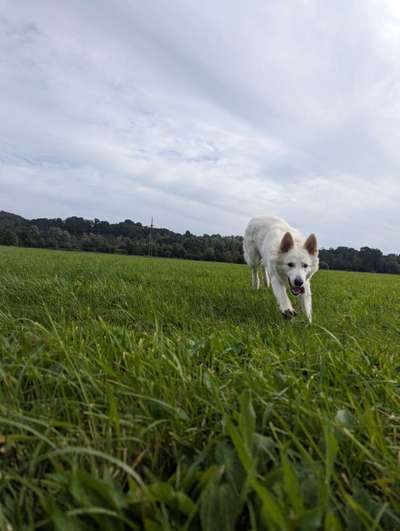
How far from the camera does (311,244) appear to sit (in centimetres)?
551

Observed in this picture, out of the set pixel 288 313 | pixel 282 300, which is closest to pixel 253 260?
pixel 282 300

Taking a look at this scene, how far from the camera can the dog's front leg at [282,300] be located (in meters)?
4.39

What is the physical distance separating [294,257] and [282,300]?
942mm

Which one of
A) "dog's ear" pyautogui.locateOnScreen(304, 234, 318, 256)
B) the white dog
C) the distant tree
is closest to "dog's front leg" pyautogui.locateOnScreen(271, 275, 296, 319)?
the white dog

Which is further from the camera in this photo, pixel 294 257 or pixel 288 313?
pixel 294 257

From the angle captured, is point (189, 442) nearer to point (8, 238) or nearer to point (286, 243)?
point (286, 243)

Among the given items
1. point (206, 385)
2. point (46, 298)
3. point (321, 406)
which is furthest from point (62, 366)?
point (46, 298)

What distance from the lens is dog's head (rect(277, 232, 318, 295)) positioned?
5.27m

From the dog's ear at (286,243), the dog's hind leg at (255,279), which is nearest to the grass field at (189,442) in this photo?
the dog's ear at (286,243)

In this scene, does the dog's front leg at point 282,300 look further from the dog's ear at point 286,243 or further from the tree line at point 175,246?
the tree line at point 175,246

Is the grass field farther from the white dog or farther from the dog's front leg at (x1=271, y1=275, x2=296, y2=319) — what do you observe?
the white dog

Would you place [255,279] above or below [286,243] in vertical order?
below

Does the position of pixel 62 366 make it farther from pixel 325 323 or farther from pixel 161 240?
pixel 161 240

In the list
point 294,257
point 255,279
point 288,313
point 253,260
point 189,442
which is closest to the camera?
point 189,442
